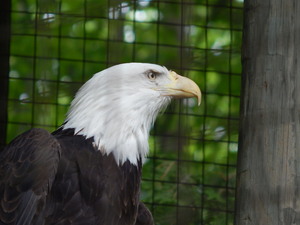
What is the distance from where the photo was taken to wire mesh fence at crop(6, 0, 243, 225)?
13.1 ft

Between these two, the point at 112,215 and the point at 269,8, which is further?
the point at 112,215

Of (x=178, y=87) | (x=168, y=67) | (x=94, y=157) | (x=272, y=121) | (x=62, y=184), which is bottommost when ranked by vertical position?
(x=62, y=184)

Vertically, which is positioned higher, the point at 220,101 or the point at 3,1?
the point at 3,1

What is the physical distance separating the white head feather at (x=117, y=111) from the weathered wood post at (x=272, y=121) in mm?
759

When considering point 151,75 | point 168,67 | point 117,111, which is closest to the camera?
point 117,111

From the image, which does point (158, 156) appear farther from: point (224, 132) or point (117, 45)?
point (117, 45)

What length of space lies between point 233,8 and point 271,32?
2.31m

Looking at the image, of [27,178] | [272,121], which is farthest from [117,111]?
[272,121]

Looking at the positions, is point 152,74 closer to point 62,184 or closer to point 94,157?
point 94,157

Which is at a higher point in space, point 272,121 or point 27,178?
point 272,121

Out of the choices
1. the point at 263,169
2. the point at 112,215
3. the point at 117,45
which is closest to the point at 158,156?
the point at 117,45

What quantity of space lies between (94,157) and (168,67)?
61.1 inches

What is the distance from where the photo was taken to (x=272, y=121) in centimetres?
274

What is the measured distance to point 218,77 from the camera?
18.9 ft
